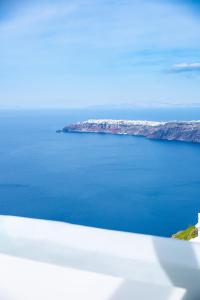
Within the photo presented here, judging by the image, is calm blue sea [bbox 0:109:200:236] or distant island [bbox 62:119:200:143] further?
distant island [bbox 62:119:200:143]

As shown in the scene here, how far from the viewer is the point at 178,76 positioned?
1208cm

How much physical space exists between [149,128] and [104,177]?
1.64 m

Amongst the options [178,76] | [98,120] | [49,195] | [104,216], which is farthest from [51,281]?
[178,76]

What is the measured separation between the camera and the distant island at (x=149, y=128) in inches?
368

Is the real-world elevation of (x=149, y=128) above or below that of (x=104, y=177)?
above

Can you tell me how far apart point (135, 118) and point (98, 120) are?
92cm

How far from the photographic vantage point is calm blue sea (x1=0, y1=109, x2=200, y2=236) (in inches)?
320

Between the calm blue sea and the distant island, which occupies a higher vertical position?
the distant island

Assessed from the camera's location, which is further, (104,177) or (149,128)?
(149,128)

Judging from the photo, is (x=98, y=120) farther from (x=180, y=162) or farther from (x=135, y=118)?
(x=180, y=162)

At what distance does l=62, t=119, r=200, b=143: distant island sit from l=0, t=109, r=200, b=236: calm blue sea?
0.74 feet

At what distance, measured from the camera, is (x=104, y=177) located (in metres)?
9.72

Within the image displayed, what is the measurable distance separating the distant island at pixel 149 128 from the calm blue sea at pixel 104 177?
0.74 ft

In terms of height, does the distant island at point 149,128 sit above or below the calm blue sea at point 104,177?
above
